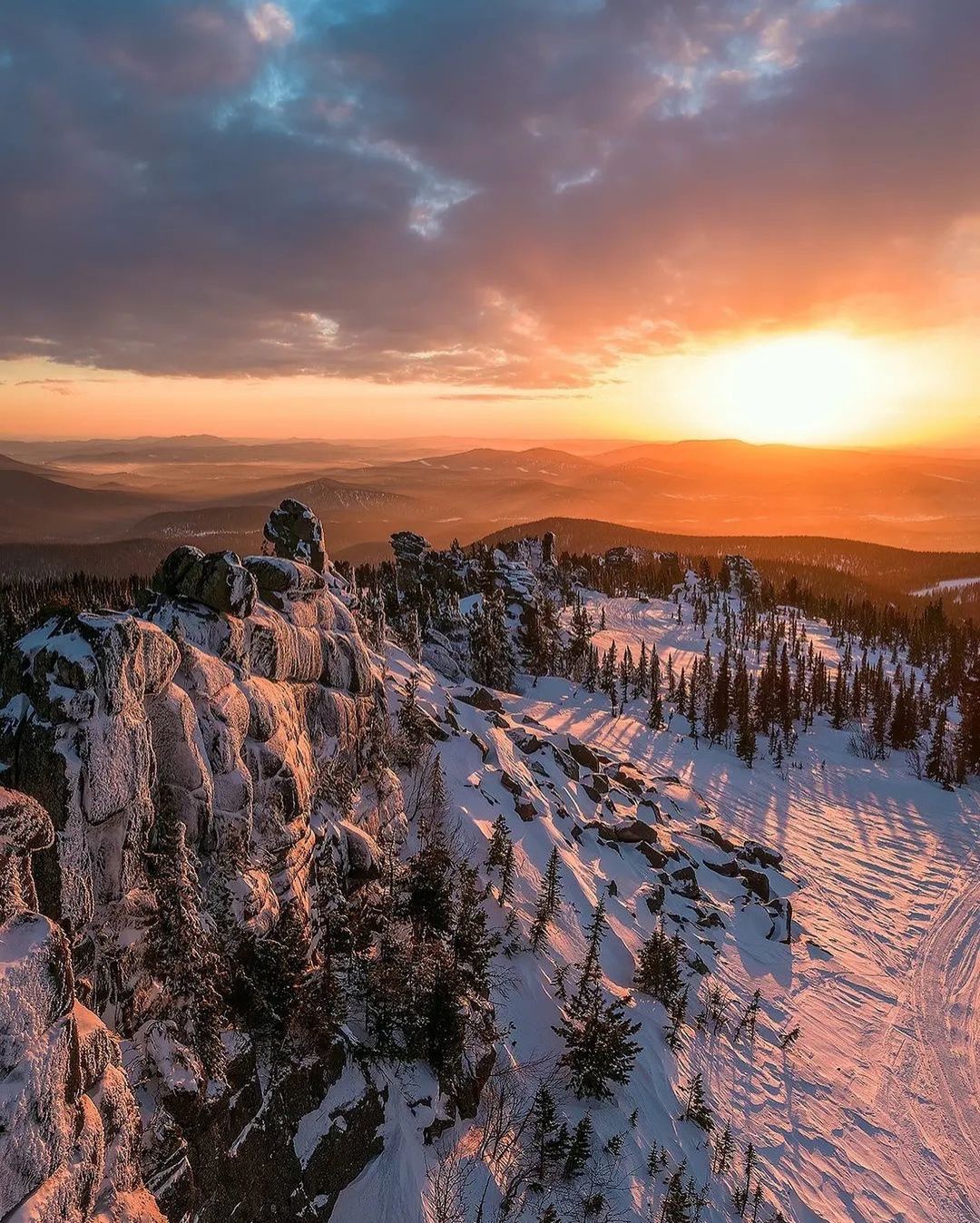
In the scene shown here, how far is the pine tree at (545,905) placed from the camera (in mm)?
30797

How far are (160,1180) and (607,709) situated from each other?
8475 centimetres

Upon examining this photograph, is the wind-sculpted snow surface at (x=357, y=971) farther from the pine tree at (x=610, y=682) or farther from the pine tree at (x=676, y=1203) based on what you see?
the pine tree at (x=610, y=682)

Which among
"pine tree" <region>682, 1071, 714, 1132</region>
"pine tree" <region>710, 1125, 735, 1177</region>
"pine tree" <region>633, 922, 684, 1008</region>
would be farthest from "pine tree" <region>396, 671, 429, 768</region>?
"pine tree" <region>710, 1125, 735, 1177</region>

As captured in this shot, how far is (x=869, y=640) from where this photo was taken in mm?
179375

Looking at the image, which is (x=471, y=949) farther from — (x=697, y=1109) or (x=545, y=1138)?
(x=697, y=1109)

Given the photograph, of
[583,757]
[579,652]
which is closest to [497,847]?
[583,757]

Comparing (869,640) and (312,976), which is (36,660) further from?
(869,640)

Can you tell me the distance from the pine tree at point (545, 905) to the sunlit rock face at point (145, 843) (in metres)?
11.1

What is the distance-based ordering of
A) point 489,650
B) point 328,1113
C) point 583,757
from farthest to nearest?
point 489,650, point 583,757, point 328,1113

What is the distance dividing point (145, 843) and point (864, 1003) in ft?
146

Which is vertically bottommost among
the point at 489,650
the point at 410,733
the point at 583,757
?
the point at 583,757

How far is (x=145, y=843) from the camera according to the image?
16.9m

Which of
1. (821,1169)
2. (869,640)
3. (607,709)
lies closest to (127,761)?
(821,1169)

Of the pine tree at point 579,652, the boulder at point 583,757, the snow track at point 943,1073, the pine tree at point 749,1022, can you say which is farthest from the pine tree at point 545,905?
the pine tree at point 579,652
